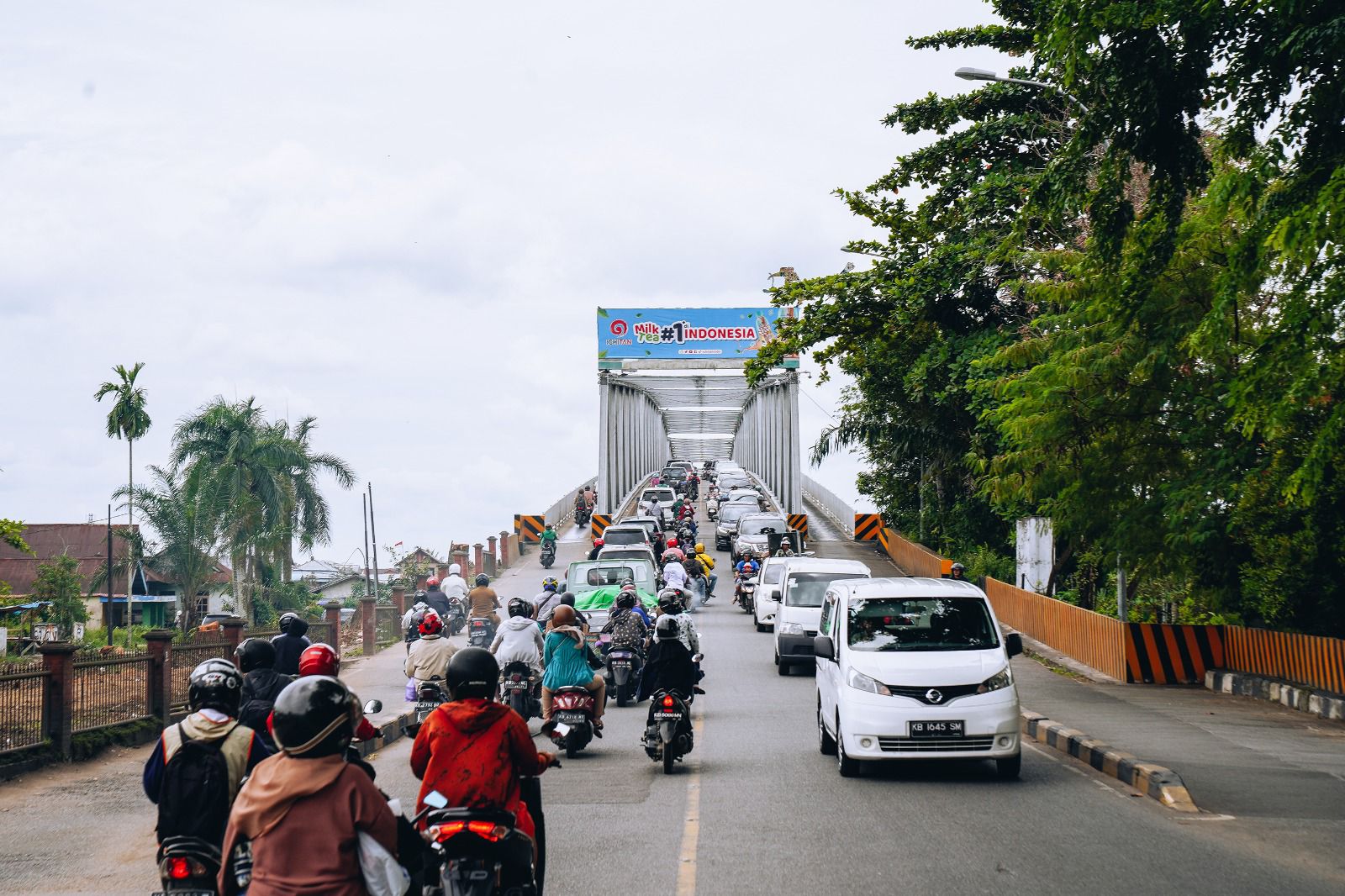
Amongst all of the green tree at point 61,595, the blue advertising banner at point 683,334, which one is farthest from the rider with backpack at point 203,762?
the blue advertising banner at point 683,334

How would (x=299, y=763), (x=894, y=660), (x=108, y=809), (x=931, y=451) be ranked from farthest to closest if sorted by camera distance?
1. (x=931, y=451)
2. (x=894, y=660)
3. (x=108, y=809)
4. (x=299, y=763)

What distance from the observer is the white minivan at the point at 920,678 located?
11.6 meters

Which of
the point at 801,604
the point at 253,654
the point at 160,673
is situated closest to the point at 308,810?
the point at 253,654

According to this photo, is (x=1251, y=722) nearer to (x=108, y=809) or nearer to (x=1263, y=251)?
(x=1263, y=251)

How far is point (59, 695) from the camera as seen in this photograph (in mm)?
13438

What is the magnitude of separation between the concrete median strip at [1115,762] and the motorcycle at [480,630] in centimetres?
838

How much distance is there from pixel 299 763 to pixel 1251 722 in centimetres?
1428

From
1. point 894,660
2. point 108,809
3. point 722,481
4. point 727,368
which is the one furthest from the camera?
point 722,481

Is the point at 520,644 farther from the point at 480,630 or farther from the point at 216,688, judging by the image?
the point at 216,688

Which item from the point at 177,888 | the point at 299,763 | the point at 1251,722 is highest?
the point at 299,763

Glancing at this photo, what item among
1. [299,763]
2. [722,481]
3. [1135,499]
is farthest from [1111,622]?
[722,481]

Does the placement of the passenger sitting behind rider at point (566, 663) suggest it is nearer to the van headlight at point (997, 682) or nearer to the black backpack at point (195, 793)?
the van headlight at point (997, 682)

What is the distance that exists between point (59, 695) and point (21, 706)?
0.60 meters

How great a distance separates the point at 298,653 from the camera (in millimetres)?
11516
